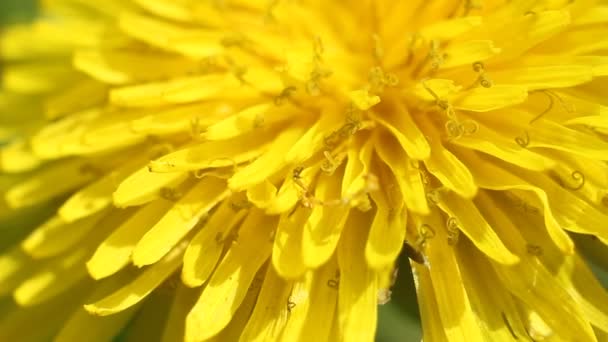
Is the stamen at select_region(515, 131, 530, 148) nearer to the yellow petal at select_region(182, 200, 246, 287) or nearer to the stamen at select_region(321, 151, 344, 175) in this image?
the stamen at select_region(321, 151, 344, 175)

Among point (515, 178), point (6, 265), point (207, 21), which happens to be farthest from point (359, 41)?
point (6, 265)

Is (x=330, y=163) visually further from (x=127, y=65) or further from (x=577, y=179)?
(x=127, y=65)

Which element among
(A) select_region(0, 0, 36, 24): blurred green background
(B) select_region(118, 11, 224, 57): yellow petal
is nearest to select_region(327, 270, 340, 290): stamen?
(B) select_region(118, 11, 224, 57): yellow petal

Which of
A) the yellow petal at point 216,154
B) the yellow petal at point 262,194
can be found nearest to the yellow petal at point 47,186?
the yellow petal at point 216,154

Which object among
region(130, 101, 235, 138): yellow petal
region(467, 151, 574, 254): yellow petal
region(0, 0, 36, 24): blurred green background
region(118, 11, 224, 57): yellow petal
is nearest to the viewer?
region(467, 151, 574, 254): yellow petal

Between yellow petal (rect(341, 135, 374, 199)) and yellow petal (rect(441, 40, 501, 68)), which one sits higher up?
yellow petal (rect(441, 40, 501, 68))

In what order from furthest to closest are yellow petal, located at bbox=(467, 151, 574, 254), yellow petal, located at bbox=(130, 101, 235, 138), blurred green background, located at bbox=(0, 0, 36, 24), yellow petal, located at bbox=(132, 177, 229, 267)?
blurred green background, located at bbox=(0, 0, 36, 24) < yellow petal, located at bbox=(130, 101, 235, 138) < yellow petal, located at bbox=(132, 177, 229, 267) < yellow petal, located at bbox=(467, 151, 574, 254)

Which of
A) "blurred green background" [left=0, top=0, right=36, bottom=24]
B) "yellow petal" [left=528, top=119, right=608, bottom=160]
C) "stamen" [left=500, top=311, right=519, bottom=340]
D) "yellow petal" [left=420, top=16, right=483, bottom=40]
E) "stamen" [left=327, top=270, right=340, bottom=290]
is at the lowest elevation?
"stamen" [left=500, top=311, right=519, bottom=340]
